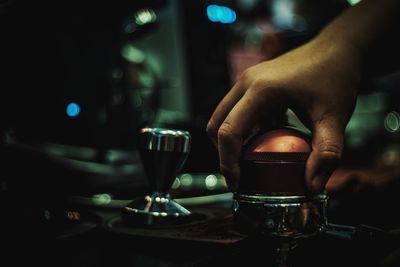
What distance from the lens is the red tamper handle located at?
561mm

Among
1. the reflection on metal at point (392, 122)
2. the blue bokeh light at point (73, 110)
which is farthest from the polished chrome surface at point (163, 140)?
the reflection on metal at point (392, 122)

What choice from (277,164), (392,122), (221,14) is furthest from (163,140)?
(392,122)

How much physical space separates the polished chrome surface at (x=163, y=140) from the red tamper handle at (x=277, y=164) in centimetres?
12

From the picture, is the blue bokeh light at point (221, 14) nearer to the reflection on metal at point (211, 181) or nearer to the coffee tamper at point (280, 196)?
the reflection on metal at point (211, 181)

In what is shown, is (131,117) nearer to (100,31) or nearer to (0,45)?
(100,31)

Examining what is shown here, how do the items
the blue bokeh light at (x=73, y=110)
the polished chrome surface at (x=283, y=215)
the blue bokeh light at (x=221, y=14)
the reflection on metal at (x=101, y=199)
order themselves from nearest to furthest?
the polished chrome surface at (x=283, y=215) → the reflection on metal at (x=101, y=199) → the blue bokeh light at (x=73, y=110) → the blue bokeh light at (x=221, y=14)

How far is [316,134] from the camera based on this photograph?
59cm

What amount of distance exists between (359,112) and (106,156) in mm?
2556

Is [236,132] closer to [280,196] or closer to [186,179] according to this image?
[280,196]

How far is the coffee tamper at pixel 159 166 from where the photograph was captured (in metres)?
0.64

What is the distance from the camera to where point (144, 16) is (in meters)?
1.28

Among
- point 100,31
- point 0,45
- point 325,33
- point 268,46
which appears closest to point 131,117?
point 100,31

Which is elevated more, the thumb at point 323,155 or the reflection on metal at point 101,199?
the thumb at point 323,155

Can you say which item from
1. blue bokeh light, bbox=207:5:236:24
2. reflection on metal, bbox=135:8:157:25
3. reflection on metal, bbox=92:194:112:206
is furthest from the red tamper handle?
blue bokeh light, bbox=207:5:236:24
